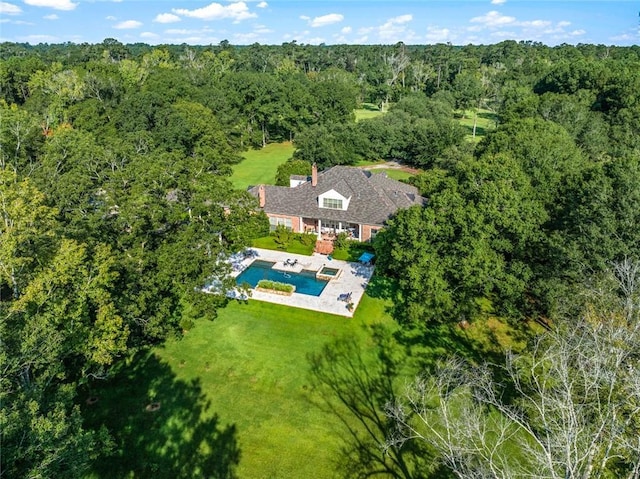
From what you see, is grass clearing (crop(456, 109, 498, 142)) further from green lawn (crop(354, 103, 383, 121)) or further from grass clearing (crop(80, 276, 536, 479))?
grass clearing (crop(80, 276, 536, 479))

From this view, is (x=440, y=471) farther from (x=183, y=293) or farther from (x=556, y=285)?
(x=183, y=293)

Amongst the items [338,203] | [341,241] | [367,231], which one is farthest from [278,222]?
[367,231]

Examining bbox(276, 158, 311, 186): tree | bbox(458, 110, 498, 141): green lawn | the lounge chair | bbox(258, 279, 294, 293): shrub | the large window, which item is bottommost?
the lounge chair

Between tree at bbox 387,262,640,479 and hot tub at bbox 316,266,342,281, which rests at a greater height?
tree at bbox 387,262,640,479

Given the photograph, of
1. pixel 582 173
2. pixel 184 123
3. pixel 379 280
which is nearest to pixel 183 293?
pixel 379 280

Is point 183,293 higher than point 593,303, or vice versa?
point 593,303

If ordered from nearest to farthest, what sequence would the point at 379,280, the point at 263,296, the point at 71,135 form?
1. the point at 263,296
2. the point at 379,280
3. the point at 71,135

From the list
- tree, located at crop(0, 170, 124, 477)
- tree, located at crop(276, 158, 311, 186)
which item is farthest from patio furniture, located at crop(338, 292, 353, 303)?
tree, located at crop(276, 158, 311, 186)

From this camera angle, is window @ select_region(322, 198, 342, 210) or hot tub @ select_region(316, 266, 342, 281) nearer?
hot tub @ select_region(316, 266, 342, 281)

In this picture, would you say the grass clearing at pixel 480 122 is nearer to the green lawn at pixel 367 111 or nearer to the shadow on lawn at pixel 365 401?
Answer: the green lawn at pixel 367 111
